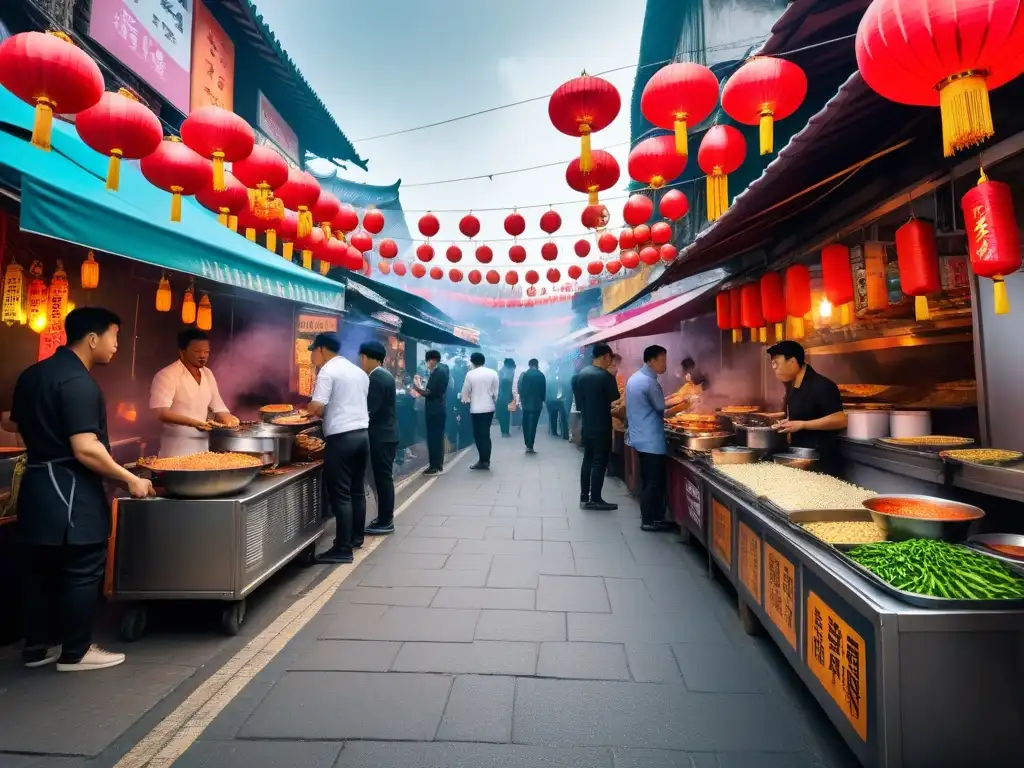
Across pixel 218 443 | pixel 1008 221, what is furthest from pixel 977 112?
pixel 218 443

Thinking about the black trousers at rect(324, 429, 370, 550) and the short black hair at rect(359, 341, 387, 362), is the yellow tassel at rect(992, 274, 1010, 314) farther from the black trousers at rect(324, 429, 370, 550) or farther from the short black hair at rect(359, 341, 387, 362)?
A: the short black hair at rect(359, 341, 387, 362)

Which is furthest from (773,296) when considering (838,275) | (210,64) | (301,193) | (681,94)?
(210,64)

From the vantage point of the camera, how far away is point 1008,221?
10.3 ft

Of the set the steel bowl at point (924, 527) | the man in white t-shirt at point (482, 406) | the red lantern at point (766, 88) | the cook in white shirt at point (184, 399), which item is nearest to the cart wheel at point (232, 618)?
the cook in white shirt at point (184, 399)

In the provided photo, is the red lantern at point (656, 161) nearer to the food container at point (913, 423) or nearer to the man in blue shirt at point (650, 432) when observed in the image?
the man in blue shirt at point (650, 432)

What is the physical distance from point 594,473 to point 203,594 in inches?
212

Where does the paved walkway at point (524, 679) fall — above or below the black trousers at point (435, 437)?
below

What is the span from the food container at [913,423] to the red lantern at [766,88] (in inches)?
117

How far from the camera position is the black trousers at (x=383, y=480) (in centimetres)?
675

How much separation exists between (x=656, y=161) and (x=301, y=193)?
4260 millimetres

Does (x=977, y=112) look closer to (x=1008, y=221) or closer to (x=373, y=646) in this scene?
(x=1008, y=221)

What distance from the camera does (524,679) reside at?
338cm

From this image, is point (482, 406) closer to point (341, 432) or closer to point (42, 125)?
point (341, 432)

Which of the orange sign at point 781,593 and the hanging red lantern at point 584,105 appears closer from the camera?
the orange sign at point 781,593
